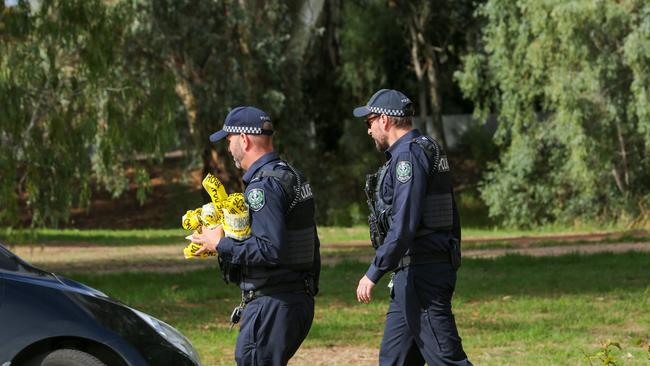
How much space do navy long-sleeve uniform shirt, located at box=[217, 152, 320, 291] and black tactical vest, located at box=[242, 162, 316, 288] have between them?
1.0 inches

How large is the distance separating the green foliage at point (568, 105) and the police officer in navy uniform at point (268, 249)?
82.7 feet

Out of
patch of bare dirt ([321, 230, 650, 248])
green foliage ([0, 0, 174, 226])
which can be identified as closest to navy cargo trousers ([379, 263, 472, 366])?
green foliage ([0, 0, 174, 226])

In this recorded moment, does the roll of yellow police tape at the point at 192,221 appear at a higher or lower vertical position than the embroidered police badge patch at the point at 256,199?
lower

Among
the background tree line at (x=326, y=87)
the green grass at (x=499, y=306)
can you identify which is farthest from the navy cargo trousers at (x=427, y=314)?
the background tree line at (x=326, y=87)

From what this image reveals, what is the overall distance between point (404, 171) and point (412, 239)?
1.18ft

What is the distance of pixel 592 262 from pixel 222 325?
7.87 meters

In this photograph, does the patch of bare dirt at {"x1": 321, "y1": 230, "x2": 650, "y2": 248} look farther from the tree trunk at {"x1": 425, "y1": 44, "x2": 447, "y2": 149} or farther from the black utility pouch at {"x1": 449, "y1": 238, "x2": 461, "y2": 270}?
the tree trunk at {"x1": 425, "y1": 44, "x2": 447, "y2": 149}

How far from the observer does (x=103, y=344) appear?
21.5ft

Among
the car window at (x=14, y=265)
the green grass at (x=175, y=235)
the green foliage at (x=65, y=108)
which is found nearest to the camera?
the car window at (x=14, y=265)

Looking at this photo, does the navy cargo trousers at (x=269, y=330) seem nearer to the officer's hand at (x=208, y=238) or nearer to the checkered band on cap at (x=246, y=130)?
the officer's hand at (x=208, y=238)

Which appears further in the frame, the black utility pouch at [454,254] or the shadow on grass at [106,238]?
the shadow on grass at [106,238]

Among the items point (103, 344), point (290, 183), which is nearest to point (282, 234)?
point (290, 183)

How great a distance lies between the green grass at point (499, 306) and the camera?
11789mm

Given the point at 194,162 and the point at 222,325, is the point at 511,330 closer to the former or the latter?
the point at 222,325
